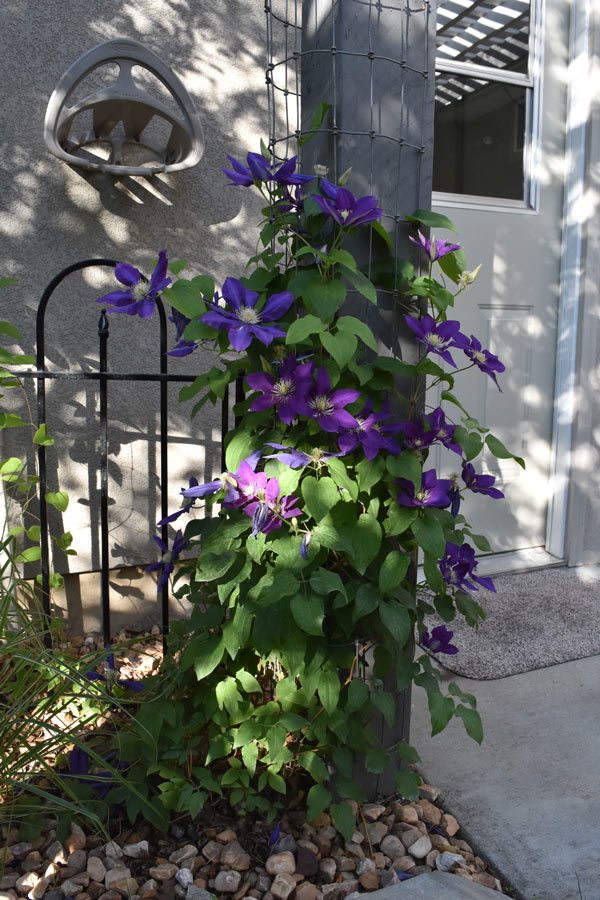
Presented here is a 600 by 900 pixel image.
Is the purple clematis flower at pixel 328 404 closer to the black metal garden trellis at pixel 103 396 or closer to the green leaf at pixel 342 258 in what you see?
the green leaf at pixel 342 258

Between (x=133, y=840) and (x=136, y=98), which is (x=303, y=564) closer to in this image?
(x=133, y=840)

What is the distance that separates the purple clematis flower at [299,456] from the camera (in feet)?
4.06

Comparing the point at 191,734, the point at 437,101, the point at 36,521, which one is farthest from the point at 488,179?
the point at 191,734

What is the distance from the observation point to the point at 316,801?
1437 millimetres

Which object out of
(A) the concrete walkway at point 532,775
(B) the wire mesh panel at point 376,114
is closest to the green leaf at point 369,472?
(B) the wire mesh panel at point 376,114

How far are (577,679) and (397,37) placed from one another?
182 cm

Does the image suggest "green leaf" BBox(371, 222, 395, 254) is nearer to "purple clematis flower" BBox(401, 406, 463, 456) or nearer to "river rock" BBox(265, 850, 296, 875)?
"purple clematis flower" BBox(401, 406, 463, 456)

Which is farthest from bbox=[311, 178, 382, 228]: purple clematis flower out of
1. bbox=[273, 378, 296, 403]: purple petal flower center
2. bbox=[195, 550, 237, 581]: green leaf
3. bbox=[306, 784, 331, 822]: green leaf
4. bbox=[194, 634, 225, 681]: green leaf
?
bbox=[306, 784, 331, 822]: green leaf

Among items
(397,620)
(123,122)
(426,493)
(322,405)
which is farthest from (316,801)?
(123,122)

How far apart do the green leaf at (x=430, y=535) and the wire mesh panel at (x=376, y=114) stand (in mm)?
294

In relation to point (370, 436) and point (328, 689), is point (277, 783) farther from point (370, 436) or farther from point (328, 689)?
point (370, 436)

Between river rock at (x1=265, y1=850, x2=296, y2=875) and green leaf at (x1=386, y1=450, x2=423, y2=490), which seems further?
river rock at (x1=265, y1=850, x2=296, y2=875)

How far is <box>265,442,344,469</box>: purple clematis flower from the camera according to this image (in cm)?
124

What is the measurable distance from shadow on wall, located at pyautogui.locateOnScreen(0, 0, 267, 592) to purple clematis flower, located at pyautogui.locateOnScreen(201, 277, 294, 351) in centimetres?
122
